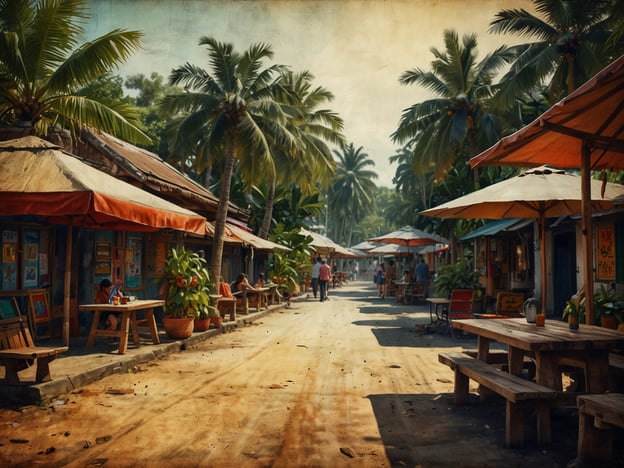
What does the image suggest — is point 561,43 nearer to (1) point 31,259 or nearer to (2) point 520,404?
(2) point 520,404

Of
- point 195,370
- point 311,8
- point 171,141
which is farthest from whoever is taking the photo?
point 171,141

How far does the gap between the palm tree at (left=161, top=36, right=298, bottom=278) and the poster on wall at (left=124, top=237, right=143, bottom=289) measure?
7.01 feet

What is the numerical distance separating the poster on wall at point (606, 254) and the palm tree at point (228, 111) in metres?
8.69

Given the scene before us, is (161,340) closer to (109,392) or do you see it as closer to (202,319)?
(202,319)

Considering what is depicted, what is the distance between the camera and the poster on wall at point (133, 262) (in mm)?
11461

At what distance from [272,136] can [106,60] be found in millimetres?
6709

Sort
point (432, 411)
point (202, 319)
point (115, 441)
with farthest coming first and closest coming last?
1. point (202, 319)
2. point (432, 411)
3. point (115, 441)

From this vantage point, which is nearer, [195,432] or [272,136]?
[195,432]

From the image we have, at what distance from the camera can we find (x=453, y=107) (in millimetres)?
20562

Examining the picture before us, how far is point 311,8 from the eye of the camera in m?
5.53

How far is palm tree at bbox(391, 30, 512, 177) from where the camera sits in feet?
65.4

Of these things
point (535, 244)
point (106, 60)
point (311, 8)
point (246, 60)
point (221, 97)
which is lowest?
point (535, 244)

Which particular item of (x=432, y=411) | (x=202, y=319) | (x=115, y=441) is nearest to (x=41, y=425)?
(x=115, y=441)

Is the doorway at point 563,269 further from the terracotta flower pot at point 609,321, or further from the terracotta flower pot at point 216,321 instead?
the terracotta flower pot at point 216,321
